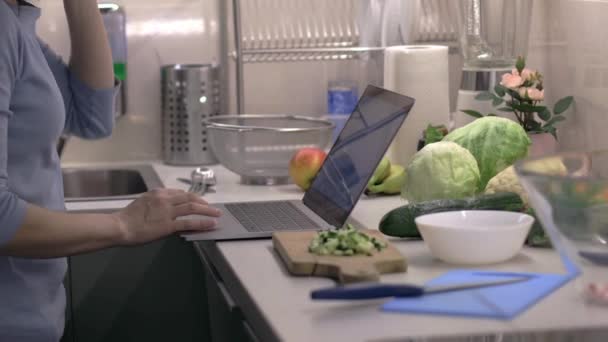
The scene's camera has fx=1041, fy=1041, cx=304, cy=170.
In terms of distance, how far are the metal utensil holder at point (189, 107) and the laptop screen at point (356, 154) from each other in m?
0.70

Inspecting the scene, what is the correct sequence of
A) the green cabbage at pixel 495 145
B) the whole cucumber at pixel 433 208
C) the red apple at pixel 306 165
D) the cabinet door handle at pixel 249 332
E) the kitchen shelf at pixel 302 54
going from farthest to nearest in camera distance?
the kitchen shelf at pixel 302 54 < the red apple at pixel 306 165 < the green cabbage at pixel 495 145 < the whole cucumber at pixel 433 208 < the cabinet door handle at pixel 249 332

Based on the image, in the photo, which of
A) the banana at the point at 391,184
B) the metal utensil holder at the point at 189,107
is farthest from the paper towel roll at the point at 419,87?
the metal utensil holder at the point at 189,107

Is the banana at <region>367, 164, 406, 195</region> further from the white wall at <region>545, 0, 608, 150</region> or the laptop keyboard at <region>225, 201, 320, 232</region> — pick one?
the white wall at <region>545, 0, 608, 150</region>

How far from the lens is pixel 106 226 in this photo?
4.80 feet

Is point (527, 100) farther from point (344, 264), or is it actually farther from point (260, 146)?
point (344, 264)

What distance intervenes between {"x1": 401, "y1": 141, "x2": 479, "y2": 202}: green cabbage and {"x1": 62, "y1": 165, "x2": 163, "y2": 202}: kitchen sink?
35.8 inches

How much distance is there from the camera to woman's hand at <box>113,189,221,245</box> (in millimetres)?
1519

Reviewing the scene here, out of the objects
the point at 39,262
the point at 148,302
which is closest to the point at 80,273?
the point at 148,302

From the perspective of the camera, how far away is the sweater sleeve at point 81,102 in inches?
68.1

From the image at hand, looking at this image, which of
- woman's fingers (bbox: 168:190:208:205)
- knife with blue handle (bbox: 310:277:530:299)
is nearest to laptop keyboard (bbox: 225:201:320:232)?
Result: woman's fingers (bbox: 168:190:208:205)

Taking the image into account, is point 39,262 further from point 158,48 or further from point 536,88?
point 158,48

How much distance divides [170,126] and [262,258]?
1104mm

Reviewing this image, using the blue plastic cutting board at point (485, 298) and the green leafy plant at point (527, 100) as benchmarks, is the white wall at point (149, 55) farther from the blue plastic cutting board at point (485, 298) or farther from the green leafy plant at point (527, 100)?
the blue plastic cutting board at point (485, 298)

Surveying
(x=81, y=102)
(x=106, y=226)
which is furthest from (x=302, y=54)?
(x=106, y=226)
